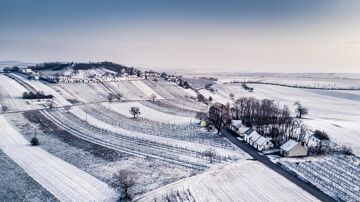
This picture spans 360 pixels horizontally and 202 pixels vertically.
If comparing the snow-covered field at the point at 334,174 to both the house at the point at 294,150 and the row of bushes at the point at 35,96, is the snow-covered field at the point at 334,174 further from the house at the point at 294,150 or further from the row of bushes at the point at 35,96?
the row of bushes at the point at 35,96

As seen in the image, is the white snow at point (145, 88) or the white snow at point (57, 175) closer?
the white snow at point (57, 175)

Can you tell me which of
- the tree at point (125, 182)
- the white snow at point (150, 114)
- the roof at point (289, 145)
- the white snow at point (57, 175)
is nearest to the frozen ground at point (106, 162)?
the tree at point (125, 182)

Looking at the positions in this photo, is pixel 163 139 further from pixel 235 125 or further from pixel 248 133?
pixel 235 125

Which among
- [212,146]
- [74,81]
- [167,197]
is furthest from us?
[74,81]

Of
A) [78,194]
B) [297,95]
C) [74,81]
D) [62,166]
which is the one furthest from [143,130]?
[297,95]

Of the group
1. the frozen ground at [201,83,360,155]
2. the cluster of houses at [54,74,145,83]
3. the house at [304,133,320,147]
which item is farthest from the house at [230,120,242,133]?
the cluster of houses at [54,74,145,83]

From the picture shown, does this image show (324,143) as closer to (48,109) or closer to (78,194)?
(78,194)
